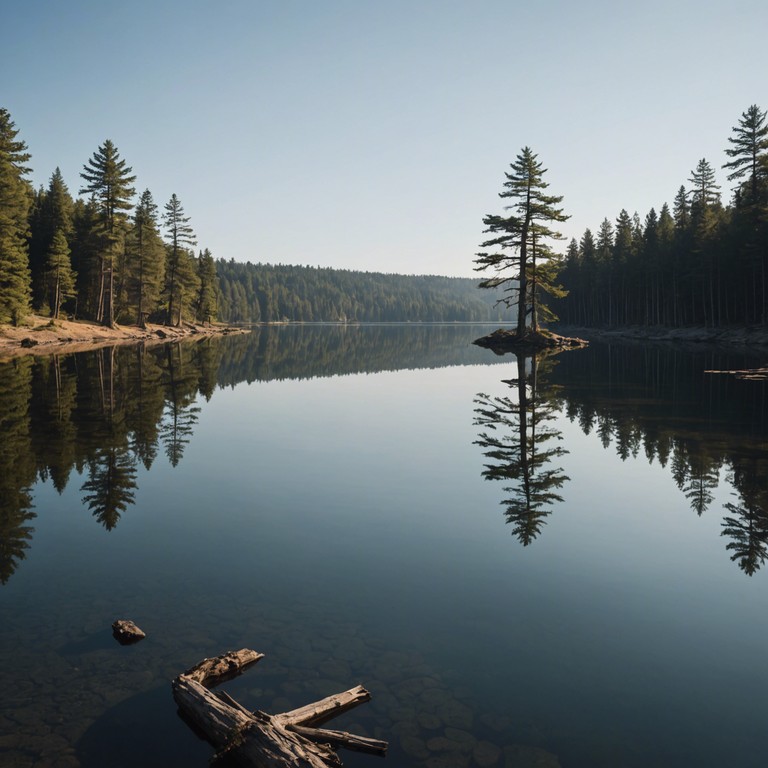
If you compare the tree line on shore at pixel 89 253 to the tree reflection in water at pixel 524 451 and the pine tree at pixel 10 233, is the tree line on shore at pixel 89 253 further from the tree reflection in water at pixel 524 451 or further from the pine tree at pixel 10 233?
the tree reflection in water at pixel 524 451

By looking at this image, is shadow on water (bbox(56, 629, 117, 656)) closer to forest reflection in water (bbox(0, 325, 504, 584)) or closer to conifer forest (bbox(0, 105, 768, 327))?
forest reflection in water (bbox(0, 325, 504, 584))

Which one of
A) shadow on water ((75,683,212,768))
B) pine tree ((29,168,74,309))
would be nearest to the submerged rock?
shadow on water ((75,683,212,768))

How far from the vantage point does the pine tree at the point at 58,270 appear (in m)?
62.0

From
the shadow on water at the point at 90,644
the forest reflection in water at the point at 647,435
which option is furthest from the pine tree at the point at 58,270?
the shadow on water at the point at 90,644

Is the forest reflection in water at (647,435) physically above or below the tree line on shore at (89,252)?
below

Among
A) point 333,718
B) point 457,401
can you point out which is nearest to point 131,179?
point 457,401

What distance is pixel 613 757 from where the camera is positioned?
5.13 meters

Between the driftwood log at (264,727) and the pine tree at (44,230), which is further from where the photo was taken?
the pine tree at (44,230)

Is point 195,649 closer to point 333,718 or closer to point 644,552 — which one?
point 333,718

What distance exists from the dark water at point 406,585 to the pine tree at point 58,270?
49.0 metres

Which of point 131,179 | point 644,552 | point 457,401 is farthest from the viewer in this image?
point 131,179

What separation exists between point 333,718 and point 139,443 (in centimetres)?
1294

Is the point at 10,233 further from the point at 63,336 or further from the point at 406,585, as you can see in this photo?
the point at 406,585

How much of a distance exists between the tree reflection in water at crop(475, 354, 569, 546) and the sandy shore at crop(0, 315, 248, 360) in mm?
34931
